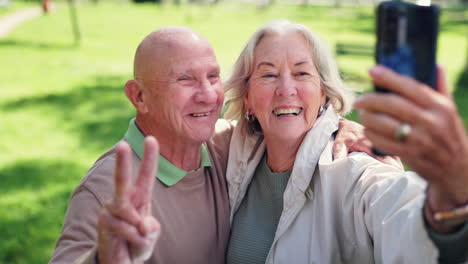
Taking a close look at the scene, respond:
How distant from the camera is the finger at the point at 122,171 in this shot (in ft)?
5.14

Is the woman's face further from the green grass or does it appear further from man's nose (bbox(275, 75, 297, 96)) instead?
the green grass

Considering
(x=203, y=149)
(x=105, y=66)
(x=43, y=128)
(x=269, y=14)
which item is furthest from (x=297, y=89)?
(x=269, y=14)

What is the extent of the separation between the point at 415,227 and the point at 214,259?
1190 millimetres

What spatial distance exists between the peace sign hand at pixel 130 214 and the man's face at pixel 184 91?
90 cm

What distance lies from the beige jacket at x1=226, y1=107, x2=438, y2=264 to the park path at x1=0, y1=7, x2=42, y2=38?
13.9 meters

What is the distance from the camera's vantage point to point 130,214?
5.32 ft

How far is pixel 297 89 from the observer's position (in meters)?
2.56

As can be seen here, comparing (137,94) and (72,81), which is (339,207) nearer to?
(137,94)

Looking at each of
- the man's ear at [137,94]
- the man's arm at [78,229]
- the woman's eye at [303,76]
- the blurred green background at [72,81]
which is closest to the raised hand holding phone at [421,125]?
the blurred green background at [72,81]

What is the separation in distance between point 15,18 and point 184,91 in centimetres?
1677

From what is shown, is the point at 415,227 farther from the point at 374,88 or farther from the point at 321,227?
the point at 321,227

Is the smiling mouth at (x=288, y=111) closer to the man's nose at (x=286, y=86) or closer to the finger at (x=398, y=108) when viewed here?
the man's nose at (x=286, y=86)

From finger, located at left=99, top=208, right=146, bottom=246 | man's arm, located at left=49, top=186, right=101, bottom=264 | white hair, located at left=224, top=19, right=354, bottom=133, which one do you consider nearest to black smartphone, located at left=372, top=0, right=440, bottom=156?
finger, located at left=99, top=208, right=146, bottom=246

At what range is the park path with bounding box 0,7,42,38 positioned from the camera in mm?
15406
